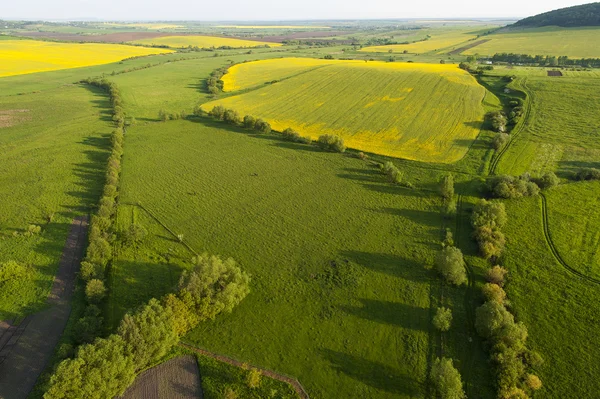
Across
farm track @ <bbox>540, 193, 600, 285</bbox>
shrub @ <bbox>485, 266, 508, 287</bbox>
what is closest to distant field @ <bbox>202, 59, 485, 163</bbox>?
farm track @ <bbox>540, 193, 600, 285</bbox>

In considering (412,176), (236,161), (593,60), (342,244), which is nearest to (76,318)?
(342,244)

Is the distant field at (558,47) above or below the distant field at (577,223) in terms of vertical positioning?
above

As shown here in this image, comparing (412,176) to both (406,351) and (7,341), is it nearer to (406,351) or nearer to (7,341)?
(406,351)

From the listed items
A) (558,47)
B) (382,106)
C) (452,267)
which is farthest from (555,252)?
(558,47)

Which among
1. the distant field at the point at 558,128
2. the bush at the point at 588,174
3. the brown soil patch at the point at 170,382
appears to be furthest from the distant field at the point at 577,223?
the brown soil patch at the point at 170,382

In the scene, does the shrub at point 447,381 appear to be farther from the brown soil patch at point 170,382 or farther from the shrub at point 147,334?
the shrub at point 147,334

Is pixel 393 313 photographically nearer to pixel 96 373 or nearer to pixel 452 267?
pixel 452 267
